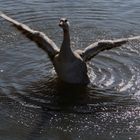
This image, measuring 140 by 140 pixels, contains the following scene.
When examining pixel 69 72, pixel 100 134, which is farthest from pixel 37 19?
pixel 100 134

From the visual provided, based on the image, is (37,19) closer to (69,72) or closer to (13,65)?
(13,65)

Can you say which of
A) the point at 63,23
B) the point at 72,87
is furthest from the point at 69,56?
the point at 63,23

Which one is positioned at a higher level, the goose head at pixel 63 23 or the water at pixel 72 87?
the goose head at pixel 63 23

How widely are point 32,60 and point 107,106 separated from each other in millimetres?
3467

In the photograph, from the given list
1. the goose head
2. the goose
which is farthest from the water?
the goose head

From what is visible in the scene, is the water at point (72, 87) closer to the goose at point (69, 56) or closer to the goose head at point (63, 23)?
→ the goose at point (69, 56)

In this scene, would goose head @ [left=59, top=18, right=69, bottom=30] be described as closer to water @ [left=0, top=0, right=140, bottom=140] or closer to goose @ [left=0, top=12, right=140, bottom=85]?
goose @ [left=0, top=12, right=140, bottom=85]

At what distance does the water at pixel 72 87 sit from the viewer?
11.4 meters

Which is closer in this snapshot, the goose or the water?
the water

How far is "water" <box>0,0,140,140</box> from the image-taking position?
11367 mm

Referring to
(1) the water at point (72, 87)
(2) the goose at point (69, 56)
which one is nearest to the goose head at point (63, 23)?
(2) the goose at point (69, 56)

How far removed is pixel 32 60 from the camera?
588 inches

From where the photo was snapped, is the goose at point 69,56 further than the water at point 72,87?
Yes

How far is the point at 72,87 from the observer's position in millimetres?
13758
